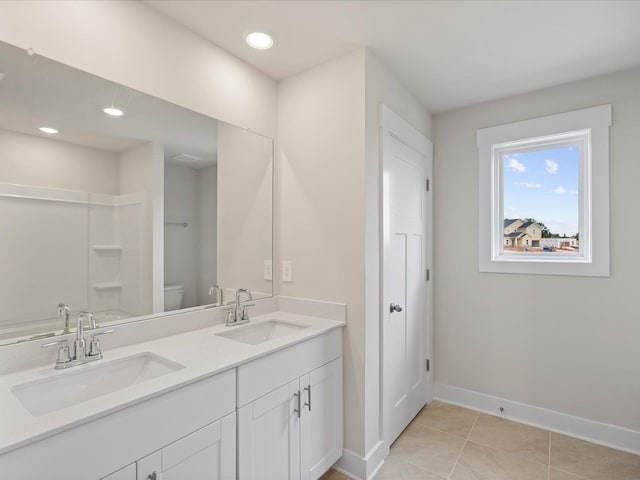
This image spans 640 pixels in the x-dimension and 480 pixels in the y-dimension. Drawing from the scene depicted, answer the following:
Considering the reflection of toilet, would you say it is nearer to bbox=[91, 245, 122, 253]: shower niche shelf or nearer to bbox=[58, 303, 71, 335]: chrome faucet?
bbox=[91, 245, 122, 253]: shower niche shelf

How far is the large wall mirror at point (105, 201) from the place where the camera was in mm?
1240

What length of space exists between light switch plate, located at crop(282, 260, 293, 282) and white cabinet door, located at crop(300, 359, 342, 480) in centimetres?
61

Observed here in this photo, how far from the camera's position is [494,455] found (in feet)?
6.70

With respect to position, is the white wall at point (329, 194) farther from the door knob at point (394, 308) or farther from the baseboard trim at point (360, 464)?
the door knob at point (394, 308)

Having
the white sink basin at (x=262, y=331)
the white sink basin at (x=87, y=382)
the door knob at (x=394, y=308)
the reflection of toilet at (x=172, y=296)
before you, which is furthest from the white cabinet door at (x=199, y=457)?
the door knob at (x=394, y=308)

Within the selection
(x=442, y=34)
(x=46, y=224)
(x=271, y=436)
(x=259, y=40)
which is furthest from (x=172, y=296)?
(x=442, y=34)

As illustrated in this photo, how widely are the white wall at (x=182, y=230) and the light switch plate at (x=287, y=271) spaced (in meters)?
0.57

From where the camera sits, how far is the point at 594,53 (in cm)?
190

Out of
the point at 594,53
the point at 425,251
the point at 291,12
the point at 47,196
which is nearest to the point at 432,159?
Result: the point at 425,251

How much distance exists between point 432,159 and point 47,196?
2.55 metres

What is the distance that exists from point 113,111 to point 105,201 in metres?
0.41

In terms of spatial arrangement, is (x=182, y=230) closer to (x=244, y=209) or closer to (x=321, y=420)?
(x=244, y=209)

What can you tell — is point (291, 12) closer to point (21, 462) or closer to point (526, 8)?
point (526, 8)

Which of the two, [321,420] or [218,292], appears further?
[218,292]
